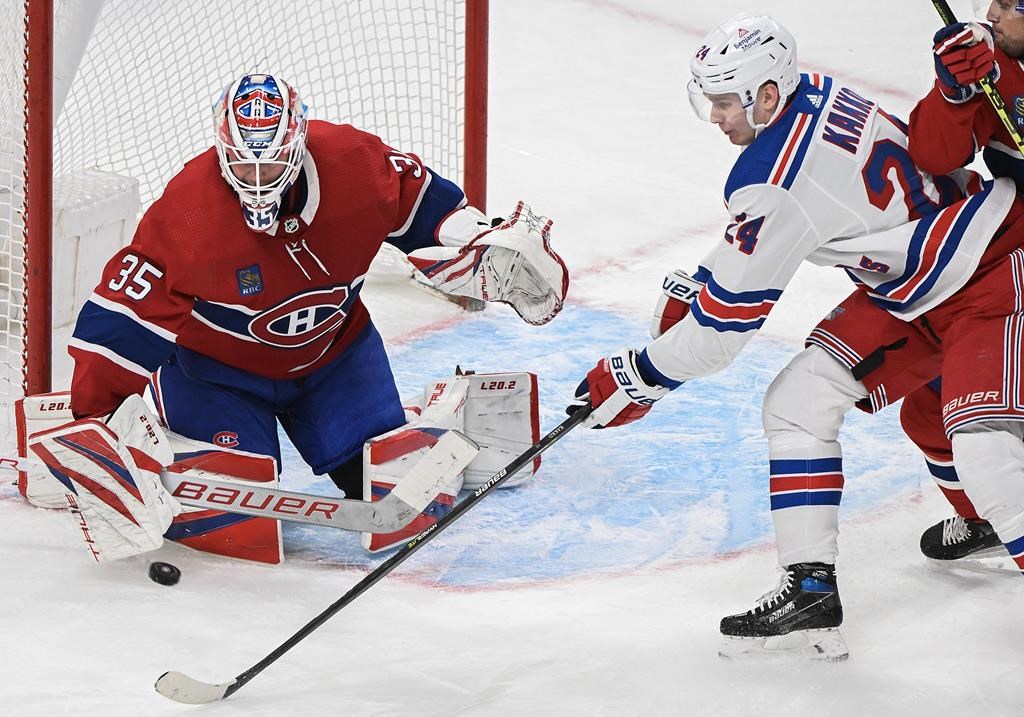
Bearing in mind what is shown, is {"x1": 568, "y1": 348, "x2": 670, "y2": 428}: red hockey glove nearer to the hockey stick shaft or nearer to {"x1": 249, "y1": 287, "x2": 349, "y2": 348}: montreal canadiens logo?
{"x1": 249, "y1": 287, "x2": 349, "y2": 348}: montreal canadiens logo

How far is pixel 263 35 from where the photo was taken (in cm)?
521

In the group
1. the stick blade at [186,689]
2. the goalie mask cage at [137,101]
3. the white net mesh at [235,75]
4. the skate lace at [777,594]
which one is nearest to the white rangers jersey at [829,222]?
the skate lace at [777,594]

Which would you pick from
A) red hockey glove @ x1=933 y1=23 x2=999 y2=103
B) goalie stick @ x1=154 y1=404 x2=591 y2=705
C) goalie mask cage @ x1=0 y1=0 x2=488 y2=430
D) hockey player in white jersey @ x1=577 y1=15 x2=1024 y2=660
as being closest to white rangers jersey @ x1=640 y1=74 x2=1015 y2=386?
hockey player in white jersey @ x1=577 y1=15 x2=1024 y2=660

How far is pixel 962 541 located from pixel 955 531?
2 cm

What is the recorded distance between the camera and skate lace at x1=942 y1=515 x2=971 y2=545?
292 cm

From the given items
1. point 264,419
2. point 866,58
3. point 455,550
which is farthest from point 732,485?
point 866,58

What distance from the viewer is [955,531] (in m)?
2.94

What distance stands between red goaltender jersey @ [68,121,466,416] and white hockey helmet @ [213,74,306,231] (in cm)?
10

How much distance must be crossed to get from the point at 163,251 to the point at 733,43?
1.16m

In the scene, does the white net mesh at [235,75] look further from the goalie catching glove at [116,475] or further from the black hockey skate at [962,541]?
the black hockey skate at [962,541]

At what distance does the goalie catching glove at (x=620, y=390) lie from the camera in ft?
8.52

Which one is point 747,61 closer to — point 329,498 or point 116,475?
point 329,498

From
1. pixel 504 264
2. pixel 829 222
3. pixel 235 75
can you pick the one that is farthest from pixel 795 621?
pixel 235 75

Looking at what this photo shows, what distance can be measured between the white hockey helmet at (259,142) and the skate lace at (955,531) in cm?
148
